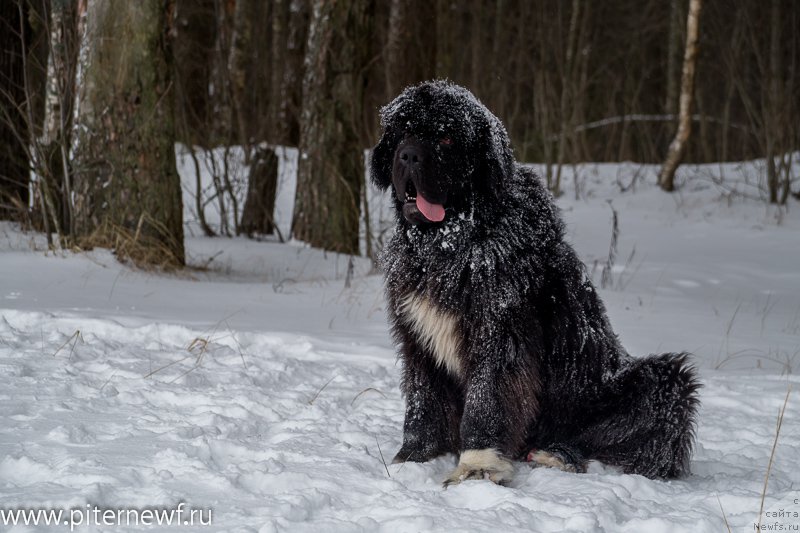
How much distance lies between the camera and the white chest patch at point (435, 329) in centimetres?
322

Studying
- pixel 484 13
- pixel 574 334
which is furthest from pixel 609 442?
pixel 484 13

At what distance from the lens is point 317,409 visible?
3869 mm

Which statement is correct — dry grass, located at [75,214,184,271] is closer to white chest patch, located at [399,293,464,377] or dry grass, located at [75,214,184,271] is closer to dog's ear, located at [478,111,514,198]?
white chest patch, located at [399,293,464,377]

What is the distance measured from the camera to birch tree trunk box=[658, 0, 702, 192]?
508 inches

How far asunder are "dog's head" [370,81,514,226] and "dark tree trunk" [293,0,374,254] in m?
5.77

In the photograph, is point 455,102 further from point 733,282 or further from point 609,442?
point 733,282

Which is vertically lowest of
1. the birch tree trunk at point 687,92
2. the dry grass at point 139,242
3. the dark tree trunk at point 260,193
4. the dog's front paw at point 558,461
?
the dog's front paw at point 558,461

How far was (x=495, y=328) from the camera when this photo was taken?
124 inches

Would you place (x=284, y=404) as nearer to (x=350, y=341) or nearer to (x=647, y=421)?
(x=350, y=341)

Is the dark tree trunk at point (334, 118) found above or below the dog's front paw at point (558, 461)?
above

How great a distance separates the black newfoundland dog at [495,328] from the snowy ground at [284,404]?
17cm

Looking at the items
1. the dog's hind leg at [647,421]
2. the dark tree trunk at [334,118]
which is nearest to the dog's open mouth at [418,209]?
the dog's hind leg at [647,421]

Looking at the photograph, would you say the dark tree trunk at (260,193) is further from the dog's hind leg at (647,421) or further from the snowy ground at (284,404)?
the dog's hind leg at (647,421)

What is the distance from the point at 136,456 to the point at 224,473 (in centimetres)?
37
